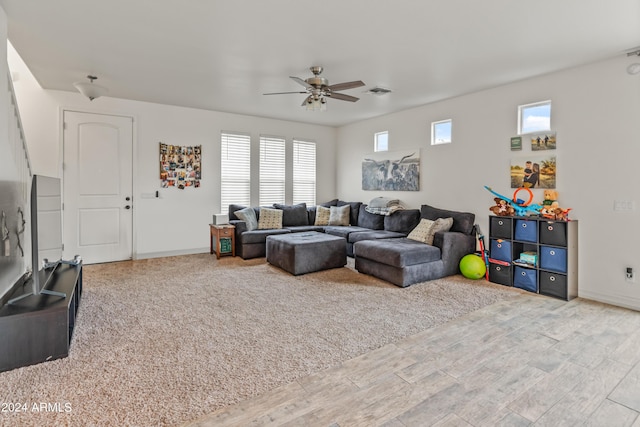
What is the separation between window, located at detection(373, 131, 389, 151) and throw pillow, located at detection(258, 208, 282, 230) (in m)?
2.39

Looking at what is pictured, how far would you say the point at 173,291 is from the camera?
3.99 metres

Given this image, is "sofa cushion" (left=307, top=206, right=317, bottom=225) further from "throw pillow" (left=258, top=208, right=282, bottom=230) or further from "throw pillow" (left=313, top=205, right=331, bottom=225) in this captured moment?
"throw pillow" (left=258, top=208, right=282, bottom=230)

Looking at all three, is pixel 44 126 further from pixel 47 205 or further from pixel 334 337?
pixel 334 337

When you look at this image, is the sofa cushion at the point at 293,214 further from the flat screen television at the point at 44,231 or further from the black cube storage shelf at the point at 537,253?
the flat screen television at the point at 44,231

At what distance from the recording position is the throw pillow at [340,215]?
676 cm

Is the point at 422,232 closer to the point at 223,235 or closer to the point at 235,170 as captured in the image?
the point at 223,235

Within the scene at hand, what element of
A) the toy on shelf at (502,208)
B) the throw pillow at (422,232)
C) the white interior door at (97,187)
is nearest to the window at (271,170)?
the white interior door at (97,187)

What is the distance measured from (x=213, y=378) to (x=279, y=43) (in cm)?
301

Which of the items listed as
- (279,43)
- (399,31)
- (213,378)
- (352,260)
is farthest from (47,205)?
(352,260)

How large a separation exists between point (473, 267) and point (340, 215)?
288 cm

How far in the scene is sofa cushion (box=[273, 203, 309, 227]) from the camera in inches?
264

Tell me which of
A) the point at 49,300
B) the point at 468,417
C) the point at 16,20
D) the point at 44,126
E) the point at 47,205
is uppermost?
the point at 16,20

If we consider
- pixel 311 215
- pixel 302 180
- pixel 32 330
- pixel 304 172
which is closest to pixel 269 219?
pixel 311 215

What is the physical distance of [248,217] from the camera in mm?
6117
